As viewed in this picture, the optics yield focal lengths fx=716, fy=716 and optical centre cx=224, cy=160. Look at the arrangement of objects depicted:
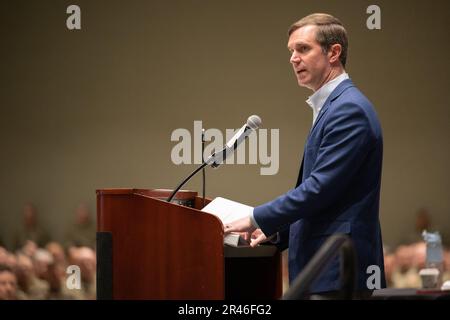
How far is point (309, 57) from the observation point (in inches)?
104

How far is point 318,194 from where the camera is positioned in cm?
237

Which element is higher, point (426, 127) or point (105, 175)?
point (426, 127)

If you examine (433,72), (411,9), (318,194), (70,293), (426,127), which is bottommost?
(70,293)

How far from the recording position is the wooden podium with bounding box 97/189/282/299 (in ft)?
7.59

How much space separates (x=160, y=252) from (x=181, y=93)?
10.6 feet

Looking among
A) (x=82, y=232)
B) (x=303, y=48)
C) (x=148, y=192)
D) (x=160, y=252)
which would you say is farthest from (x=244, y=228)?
(x=82, y=232)

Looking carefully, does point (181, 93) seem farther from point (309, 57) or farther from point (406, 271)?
point (309, 57)

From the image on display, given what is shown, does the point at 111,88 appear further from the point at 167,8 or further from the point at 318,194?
the point at 318,194

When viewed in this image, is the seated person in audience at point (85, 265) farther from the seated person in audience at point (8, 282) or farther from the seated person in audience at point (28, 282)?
the seated person in audience at point (8, 282)

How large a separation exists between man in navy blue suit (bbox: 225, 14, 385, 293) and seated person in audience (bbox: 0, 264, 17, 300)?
336cm

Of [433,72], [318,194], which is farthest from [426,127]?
[318,194]

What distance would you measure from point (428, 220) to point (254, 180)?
135 cm

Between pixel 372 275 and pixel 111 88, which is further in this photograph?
pixel 111 88

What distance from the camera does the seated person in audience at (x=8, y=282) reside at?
17.5ft
